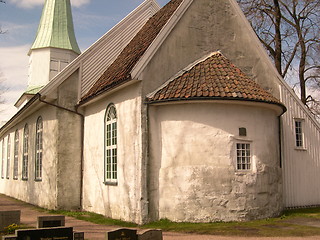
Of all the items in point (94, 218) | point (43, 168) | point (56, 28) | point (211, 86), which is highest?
point (56, 28)

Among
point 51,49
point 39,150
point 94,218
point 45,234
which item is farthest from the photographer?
point 51,49

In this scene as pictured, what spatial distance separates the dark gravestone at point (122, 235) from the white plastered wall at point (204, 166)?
16.7 feet

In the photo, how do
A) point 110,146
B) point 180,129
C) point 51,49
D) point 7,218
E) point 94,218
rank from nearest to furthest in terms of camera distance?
point 7,218
point 180,129
point 94,218
point 110,146
point 51,49

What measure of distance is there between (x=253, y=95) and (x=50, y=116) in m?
10.3

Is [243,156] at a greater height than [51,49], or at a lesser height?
lesser

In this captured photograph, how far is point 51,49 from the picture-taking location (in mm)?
28562

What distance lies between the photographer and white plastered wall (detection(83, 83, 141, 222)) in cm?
1430

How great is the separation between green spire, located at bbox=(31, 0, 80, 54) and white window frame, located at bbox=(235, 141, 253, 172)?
18.0 metres

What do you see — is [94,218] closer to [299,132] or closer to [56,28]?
[299,132]

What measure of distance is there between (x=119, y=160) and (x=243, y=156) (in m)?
4.60

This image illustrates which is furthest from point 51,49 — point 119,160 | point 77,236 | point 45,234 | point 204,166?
point 45,234

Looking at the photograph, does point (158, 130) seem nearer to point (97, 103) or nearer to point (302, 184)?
point (97, 103)

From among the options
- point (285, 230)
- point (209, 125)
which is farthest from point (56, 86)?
point (285, 230)

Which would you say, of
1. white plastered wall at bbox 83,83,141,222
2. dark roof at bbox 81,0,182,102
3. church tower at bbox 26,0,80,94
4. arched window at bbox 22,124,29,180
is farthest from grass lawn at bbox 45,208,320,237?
church tower at bbox 26,0,80,94
